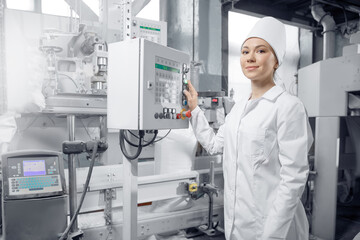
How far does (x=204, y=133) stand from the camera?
1.50m

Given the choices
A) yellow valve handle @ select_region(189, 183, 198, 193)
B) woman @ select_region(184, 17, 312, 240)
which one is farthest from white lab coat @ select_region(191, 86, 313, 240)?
yellow valve handle @ select_region(189, 183, 198, 193)

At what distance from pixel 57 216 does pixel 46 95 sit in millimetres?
693

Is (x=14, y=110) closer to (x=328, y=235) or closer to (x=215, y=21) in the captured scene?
(x=328, y=235)

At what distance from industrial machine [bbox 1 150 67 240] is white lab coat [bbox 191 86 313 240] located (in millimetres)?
780

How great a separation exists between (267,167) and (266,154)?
0.06 metres

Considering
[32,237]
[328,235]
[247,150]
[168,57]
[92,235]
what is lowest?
[328,235]

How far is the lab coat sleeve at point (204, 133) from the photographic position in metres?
1.47

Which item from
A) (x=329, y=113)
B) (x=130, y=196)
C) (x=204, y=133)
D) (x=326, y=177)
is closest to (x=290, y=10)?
(x=329, y=113)

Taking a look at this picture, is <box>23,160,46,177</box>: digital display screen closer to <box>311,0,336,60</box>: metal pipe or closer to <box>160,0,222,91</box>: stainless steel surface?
<box>160,0,222,91</box>: stainless steel surface

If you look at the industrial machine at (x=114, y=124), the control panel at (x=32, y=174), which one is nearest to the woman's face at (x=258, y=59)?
the industrial machine at (x=114, y=124)

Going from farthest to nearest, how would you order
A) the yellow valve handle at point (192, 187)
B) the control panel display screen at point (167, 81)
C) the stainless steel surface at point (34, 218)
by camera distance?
the yellow valve handle at point (192, 187), the control panel display screen at point (167, 81), the stainless steel surface at point (34, 218)

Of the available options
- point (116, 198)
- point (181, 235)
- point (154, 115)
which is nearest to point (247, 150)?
point (154, 115)

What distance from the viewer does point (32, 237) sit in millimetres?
1168

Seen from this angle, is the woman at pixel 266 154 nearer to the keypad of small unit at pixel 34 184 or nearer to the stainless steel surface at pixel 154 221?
the stainless steel surface at pixel 154 221
